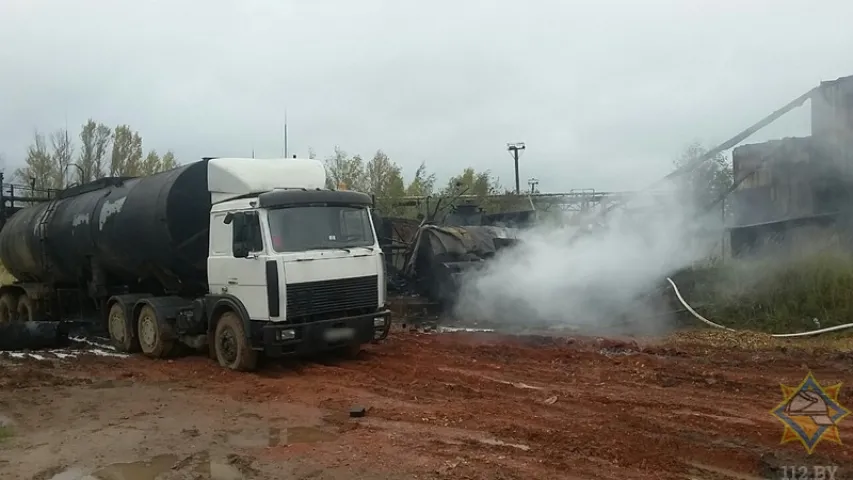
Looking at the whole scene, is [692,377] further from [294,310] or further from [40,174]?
[40,174]

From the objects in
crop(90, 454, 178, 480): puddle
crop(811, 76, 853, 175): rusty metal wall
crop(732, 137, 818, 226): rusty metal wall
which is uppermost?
crop(811, 76, 853, 175): rusty metal wall

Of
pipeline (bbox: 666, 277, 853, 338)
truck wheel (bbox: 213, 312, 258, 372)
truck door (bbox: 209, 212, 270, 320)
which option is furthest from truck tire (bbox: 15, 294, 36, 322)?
pipeline (bbox: 666, 277, 853, 338)

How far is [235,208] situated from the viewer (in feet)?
34.4

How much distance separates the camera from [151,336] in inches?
478

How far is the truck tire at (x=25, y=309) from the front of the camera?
52.1 ft

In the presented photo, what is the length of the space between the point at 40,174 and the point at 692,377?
144 feet

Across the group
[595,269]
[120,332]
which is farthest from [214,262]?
[595,269]

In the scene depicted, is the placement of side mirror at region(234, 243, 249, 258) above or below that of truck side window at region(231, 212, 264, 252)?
below

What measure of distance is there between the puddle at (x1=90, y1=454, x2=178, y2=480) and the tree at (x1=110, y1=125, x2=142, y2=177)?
41367mm

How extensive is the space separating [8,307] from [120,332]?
234 inches

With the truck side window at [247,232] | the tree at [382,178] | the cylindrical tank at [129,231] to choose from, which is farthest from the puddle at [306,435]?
the tree at [382,178]

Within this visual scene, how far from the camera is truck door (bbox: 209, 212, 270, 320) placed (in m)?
9.92

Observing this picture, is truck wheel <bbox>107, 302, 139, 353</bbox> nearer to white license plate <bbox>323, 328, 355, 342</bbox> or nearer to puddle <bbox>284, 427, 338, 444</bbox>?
white license plate <bbox>323, 328, 355, 342</bbox>

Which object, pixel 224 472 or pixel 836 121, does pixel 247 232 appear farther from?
pixel 836 121
